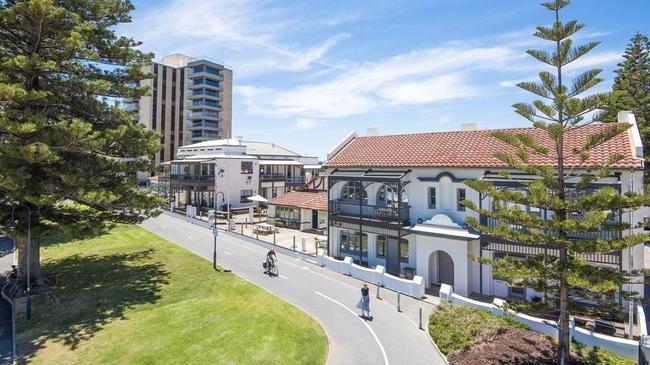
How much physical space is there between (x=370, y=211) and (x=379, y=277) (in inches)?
205

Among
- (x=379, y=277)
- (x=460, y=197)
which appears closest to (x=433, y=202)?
(x=460, y=197)

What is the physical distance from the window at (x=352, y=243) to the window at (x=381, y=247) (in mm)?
1090

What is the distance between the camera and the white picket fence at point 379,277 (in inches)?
794

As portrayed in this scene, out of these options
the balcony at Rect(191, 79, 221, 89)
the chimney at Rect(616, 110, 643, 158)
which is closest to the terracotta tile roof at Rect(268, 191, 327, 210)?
the chimney at Rect(616, 110, 643, 158)

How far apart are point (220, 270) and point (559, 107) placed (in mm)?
19446

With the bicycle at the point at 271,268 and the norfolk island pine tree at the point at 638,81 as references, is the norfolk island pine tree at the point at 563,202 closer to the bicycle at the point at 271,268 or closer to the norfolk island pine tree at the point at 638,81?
the bicycle at the point at 271,268

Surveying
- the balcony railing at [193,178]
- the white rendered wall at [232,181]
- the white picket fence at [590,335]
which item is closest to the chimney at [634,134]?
the white picket fence at [590,335]

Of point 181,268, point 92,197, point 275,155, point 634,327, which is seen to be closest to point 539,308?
point 634,327

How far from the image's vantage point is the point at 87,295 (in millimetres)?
18578

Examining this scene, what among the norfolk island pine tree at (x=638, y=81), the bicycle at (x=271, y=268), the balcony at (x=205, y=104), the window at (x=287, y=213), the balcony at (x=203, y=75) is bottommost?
the bicycle at (x=271, y=268)

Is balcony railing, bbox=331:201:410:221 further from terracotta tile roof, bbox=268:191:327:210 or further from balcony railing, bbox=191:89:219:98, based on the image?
balcony railing, bbox=191:89:219:98

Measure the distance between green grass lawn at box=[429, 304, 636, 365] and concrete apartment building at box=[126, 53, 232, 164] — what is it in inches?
2953

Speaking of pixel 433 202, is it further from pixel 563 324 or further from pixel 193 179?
pixel 193 179

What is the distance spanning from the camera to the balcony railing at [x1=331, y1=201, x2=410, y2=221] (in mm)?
23970
